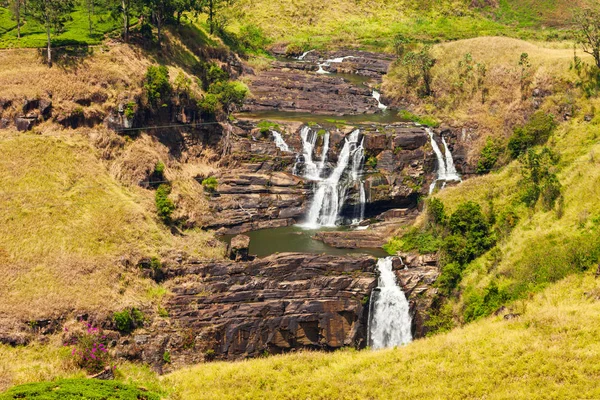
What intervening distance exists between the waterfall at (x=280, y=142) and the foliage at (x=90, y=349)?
37.8 m

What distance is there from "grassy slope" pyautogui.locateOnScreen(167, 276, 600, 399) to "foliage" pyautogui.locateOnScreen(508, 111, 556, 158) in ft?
98.2

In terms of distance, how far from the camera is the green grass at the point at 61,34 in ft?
232

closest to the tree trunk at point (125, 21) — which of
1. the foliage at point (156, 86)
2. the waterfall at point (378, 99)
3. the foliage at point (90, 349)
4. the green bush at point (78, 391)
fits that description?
the foliage at point (156, 86)

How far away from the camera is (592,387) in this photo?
30266 mm

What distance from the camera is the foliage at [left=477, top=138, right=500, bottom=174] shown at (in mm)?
72500

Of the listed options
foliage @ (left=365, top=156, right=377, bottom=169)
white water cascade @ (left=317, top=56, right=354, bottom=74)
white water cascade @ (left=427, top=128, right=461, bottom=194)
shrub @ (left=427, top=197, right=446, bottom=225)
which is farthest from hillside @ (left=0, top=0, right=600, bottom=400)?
white water cascade @ (left=317, top=56, right=354, bottom=74)

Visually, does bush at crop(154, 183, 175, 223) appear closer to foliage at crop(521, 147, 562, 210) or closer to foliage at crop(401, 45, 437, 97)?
foliage at crop(521, 147, 562, 210)

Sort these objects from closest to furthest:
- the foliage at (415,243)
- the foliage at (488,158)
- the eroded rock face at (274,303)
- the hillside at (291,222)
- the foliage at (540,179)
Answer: the hillside at (291,222)
the eroded rock face at (274,303)
the foliage at (540,179)
the foliage at (415,243)
the foliage at (488,158)

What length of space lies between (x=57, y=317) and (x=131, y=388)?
13.8m

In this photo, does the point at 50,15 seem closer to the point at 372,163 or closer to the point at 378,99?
the point at 372,163

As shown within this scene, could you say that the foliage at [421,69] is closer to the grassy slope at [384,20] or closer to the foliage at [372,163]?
the grassy slope at [384,20]

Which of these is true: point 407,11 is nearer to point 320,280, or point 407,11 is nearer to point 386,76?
point 386,76

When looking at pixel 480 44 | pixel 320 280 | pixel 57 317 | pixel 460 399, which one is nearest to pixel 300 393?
pixel 460 399

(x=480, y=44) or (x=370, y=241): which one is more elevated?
(x=480, y=44)
